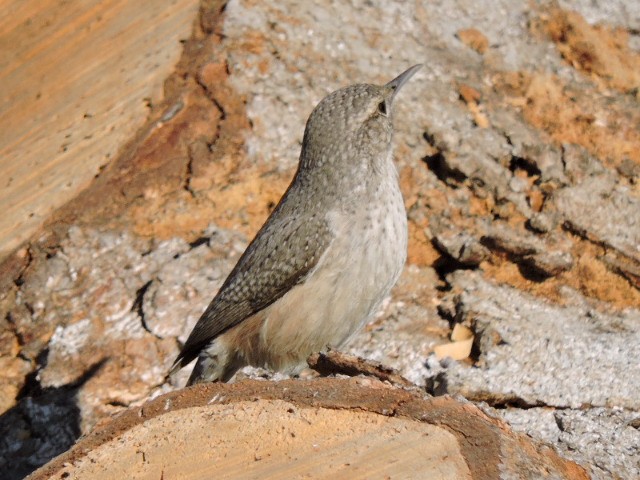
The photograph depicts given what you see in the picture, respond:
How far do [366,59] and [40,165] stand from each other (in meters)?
2.27

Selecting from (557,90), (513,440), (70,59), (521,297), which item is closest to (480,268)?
(521,297)

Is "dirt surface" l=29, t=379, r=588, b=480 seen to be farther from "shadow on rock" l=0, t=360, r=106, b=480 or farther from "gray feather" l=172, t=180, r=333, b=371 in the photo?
"shadow on rock" l=0, t=360, r=106, b=480

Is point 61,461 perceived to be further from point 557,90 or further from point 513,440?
point 557,90

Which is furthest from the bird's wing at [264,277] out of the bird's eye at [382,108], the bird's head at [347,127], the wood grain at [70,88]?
the wood grain at [70,88]

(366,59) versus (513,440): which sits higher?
(366,59)

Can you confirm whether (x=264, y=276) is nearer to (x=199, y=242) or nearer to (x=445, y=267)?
(x=199, y=242)

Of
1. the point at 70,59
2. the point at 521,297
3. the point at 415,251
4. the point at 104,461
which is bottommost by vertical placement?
the point at 521,297

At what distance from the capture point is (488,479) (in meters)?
2.85

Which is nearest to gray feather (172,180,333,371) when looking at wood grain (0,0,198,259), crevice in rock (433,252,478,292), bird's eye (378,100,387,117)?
bird's eye (378,100,387,117)

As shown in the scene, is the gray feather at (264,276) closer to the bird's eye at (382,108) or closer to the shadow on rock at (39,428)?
the shadow on rock at (39,428)

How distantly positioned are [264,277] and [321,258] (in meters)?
0.34

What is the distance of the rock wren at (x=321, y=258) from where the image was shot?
470 centimetres

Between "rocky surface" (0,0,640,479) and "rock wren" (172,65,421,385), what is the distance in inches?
18.6

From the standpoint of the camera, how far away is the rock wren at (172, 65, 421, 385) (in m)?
4.70
